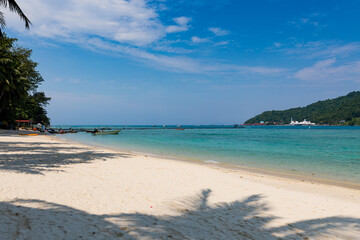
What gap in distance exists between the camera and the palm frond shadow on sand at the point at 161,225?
146 inches

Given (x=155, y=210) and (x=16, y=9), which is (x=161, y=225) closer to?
(x=155, y=210)

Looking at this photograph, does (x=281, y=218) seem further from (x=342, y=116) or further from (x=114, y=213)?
(x=342, y=116)

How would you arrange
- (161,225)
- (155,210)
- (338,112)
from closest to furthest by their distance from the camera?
(161,225)
(155,210)
(338,112)

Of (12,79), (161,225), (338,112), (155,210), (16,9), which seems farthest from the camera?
(338,112)

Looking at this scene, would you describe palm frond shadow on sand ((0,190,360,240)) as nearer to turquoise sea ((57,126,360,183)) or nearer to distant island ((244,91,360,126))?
turquoise sea ((57,126,360,183))

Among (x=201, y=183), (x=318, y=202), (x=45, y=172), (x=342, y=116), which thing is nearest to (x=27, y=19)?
(x=45, y=172)

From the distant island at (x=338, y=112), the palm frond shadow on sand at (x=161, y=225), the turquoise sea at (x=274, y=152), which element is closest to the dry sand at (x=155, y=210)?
the palm frond shadow on sand at (x=161, y=225)

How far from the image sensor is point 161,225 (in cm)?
431

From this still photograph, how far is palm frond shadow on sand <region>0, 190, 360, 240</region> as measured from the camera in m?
3.71

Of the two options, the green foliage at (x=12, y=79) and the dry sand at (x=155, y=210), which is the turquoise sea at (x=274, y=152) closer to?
Result: the dry sand at (x=155, y=210)

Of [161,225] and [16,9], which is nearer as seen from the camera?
[161,225]

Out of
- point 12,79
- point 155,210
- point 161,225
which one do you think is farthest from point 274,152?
point 12,79

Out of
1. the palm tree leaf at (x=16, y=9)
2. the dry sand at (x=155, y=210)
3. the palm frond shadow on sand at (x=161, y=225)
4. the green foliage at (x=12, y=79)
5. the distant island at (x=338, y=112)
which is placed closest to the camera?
the palm frond shadow on sand at (x=161, y=225)

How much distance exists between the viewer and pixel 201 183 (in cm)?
853
